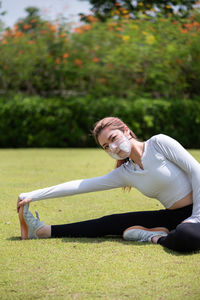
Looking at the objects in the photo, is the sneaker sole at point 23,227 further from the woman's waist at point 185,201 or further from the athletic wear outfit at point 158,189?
the woman's waist at point 185,201

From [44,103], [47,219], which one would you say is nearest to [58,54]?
[44,103]

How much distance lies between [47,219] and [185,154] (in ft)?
6.99

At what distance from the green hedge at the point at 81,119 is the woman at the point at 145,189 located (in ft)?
35.9

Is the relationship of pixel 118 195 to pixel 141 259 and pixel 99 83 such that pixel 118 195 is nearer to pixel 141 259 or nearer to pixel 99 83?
pixel 141 259

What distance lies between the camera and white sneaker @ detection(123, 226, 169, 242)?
14.4 ft

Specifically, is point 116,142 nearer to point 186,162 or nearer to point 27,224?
point 186,162

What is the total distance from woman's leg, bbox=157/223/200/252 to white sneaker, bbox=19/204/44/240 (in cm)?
130

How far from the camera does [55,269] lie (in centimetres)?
361

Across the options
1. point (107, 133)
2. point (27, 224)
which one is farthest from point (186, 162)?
point (27, 224)

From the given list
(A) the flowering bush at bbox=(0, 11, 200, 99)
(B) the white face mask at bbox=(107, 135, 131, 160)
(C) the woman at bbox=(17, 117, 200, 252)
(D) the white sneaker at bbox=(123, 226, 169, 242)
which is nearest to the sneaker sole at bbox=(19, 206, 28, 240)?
(C) the woman at bbox=(17, 117, 200, 252)

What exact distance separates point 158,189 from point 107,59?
14308 mm

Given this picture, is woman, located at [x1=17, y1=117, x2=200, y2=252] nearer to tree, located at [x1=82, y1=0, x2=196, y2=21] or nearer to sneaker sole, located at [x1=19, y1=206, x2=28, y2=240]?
sneaker sole, located at [x1=19, y1=206, x2=28, y2=240]

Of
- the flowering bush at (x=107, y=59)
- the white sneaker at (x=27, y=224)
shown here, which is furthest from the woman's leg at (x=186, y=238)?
the flowering bush at (x=107, y=59)

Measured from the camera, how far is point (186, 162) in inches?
160
